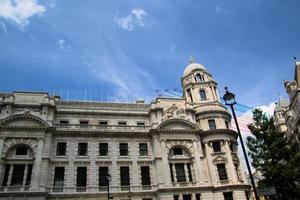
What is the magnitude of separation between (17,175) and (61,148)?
Answer: 19.8 ft

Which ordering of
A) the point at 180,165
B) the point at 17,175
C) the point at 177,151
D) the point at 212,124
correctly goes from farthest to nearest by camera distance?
1. the point at 212,124
2. the point at 177,151
3. the point at 180,165
4. the point at 17,175

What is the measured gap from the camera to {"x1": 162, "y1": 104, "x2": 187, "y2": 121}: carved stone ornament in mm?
40237

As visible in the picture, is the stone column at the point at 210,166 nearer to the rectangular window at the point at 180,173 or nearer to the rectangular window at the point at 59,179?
the rectangular window at the point at 180,173

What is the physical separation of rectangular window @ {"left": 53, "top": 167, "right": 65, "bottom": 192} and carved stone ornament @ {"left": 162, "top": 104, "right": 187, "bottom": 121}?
16114 mm

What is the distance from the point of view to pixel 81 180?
33688 millimetres

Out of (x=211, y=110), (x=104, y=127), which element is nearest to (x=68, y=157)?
(x=104, y=127)

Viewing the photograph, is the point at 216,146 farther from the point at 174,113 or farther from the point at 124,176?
the point at 124,176

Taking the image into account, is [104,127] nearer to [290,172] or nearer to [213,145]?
[213,145]

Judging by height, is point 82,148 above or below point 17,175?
above

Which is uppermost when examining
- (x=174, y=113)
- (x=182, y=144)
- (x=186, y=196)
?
(x=174, y=113)

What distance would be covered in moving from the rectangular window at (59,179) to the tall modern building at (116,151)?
12 cm

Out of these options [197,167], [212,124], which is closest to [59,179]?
[197,167]

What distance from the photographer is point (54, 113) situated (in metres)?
37.4

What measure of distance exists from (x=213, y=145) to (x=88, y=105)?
66.6 feet
